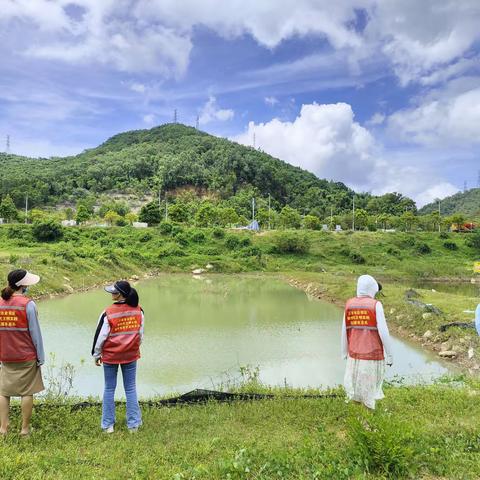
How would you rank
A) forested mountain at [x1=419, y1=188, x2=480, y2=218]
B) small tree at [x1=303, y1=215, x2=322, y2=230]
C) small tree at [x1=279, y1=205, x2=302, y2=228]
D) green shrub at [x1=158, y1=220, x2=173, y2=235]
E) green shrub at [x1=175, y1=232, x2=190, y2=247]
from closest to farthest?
1. green shrub at [x1=175, y1=232, x2=190, y2=247]
2. green shrub at [x1=158, y1=220, x2=173, y2=235]
3. small tree at [x1=303, y1=215, x2=322, y2=230]
4. small tree at [x1=279, y1=205, x2=302, y2=228]
5. forested mountain at [x1=419, y1=188, x2=480, y2=218]

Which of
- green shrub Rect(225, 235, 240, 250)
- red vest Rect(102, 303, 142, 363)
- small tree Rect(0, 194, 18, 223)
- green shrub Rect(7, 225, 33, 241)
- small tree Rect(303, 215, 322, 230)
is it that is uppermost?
→ small tree Rect(0, 194, 18, 223)

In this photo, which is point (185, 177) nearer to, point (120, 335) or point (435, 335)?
point (435, 335)

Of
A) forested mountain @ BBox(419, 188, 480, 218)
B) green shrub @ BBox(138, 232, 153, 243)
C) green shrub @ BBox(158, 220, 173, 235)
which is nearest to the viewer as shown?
green shrub @ BBox(138, 232, 153, 243)

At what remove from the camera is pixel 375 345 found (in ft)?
17.3

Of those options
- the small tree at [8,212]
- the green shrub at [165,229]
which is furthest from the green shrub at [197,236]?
the small tree at [8,212]

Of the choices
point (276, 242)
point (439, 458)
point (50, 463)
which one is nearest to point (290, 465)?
point (439, 458)

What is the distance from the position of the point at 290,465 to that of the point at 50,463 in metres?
2.18

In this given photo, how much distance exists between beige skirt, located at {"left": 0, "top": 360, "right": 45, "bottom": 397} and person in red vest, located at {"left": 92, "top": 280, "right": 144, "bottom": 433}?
681 mm

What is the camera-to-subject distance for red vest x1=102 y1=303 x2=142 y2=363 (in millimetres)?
5094

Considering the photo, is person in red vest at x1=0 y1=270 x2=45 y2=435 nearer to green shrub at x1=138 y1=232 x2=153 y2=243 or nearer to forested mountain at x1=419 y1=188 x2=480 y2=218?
green shrub at x1=138 y1=232 x2=153 y2=243

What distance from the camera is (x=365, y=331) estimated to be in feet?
17.4

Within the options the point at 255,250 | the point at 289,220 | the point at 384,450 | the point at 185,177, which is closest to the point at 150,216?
the point at 289,220

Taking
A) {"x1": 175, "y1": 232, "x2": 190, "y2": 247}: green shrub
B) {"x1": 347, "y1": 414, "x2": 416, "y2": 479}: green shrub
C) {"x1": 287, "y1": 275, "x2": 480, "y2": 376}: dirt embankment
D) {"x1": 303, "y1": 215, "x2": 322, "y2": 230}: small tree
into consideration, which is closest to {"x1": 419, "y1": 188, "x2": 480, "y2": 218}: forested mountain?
→ {"x1": 303, "y1": 215, "x2": 322, "y2": 230}: small tree

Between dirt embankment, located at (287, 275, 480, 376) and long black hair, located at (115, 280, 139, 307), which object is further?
dirt embankment, located at (287, 275, 480, 376)
